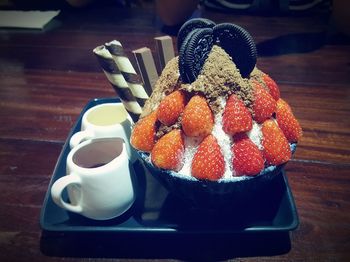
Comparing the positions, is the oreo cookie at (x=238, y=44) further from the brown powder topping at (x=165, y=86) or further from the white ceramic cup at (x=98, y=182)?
the white ceramic cup at (x=98, y=182)

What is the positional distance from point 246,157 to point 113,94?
81 cm

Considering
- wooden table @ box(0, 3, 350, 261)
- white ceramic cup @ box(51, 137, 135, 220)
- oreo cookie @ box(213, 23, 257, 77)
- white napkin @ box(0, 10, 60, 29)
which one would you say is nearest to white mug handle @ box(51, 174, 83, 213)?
white ceramic cup @ box(51, 137, 135, 220)

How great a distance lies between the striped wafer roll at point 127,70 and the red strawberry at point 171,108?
0.16 m

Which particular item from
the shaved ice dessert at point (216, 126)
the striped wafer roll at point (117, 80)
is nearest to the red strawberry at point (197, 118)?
the shaved ice dessert at point (216, 126)

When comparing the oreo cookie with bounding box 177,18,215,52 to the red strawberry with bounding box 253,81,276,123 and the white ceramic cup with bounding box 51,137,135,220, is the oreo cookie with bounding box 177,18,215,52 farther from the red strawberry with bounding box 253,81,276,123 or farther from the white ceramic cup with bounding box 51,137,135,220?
the white ceramic cup with bounding box 51,137,135,220

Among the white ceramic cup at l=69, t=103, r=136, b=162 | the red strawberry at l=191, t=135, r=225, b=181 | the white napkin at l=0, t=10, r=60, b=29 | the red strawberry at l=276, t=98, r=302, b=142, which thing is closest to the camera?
the red strawberry at l=191, t=135, r=225, b=181

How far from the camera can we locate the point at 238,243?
0.76 meters

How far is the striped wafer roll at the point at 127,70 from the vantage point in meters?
0.86

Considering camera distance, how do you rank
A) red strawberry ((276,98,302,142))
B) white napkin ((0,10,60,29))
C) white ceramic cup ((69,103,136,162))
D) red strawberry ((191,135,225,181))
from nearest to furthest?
red strawberry ((191,135,225,181)) → red strawberry ((276,98,302,142)) → white ceramic cup ((69,103,136,162)) → white napkin ((0,10,60,29))

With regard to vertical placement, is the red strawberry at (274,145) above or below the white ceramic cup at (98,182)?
above

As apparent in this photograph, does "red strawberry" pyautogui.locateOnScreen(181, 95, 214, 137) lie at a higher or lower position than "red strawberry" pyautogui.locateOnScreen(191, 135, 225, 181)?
higher

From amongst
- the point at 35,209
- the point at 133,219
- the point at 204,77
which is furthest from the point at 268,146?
the point at 35,209

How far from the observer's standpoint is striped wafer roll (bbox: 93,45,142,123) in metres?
0.86

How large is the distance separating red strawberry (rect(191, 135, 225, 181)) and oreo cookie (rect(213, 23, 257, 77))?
0.65 feet
